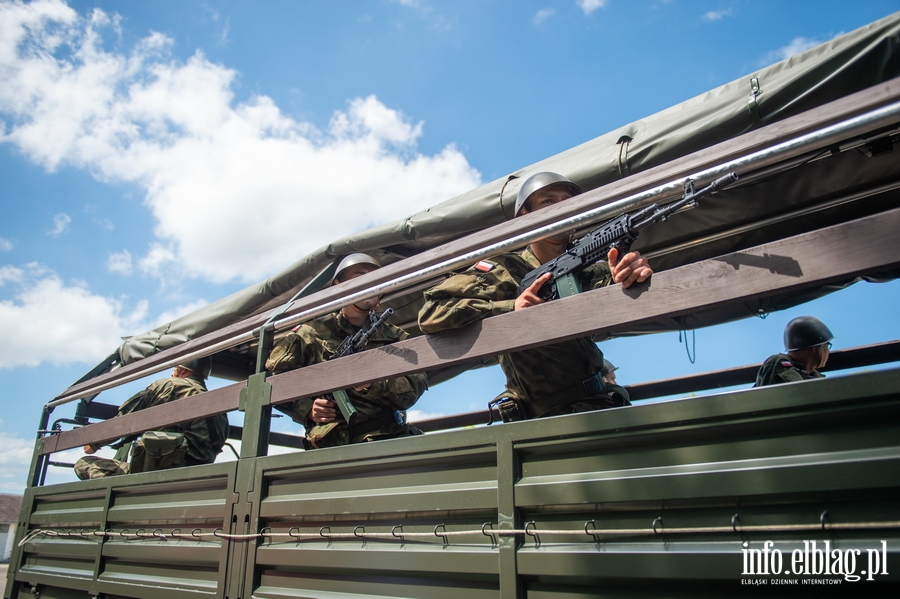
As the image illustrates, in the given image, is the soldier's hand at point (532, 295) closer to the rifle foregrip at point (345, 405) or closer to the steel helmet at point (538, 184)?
the steel helmet at point (538, 184)

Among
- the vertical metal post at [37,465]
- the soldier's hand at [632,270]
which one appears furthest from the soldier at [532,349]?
the vertical metal post at [37,465]

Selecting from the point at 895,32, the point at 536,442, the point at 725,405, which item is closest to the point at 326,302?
the point at 536,442

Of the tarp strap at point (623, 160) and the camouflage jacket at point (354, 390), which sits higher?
the tarp strap at point (623, 160)

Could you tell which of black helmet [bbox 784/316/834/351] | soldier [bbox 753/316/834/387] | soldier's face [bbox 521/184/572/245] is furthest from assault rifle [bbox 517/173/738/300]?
black helmet [bbox 784/316/834/351]

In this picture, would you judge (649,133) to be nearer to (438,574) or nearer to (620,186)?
(620,186)

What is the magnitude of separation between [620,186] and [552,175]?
2.18 ft

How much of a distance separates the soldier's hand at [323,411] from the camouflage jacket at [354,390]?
5 centimetres

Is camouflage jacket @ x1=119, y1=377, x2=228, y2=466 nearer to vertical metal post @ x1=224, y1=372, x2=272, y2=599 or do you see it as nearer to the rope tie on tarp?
the rope tie on tarp

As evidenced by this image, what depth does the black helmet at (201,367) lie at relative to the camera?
469 cm

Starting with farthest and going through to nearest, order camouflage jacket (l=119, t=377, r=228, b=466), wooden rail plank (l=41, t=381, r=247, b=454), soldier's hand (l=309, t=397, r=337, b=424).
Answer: camouflage jacket (l=119, t=377, r=228, b=466) → soldier's hand (l=309, t=397, r=337, b=424) → wooden rail plank (l=41, t=381, r=247, b=454)

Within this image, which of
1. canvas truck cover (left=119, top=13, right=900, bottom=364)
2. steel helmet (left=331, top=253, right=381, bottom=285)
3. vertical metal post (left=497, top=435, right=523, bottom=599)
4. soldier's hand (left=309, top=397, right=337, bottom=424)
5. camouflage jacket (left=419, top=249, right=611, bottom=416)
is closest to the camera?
vertical metal post (left=497, top=435, right=523, bottom=599)

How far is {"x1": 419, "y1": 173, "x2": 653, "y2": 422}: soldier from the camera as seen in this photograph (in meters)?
2.43

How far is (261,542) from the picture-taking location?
8.87 ft

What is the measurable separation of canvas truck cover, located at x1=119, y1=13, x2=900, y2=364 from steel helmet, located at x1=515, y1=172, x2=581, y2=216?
0.17 ft
